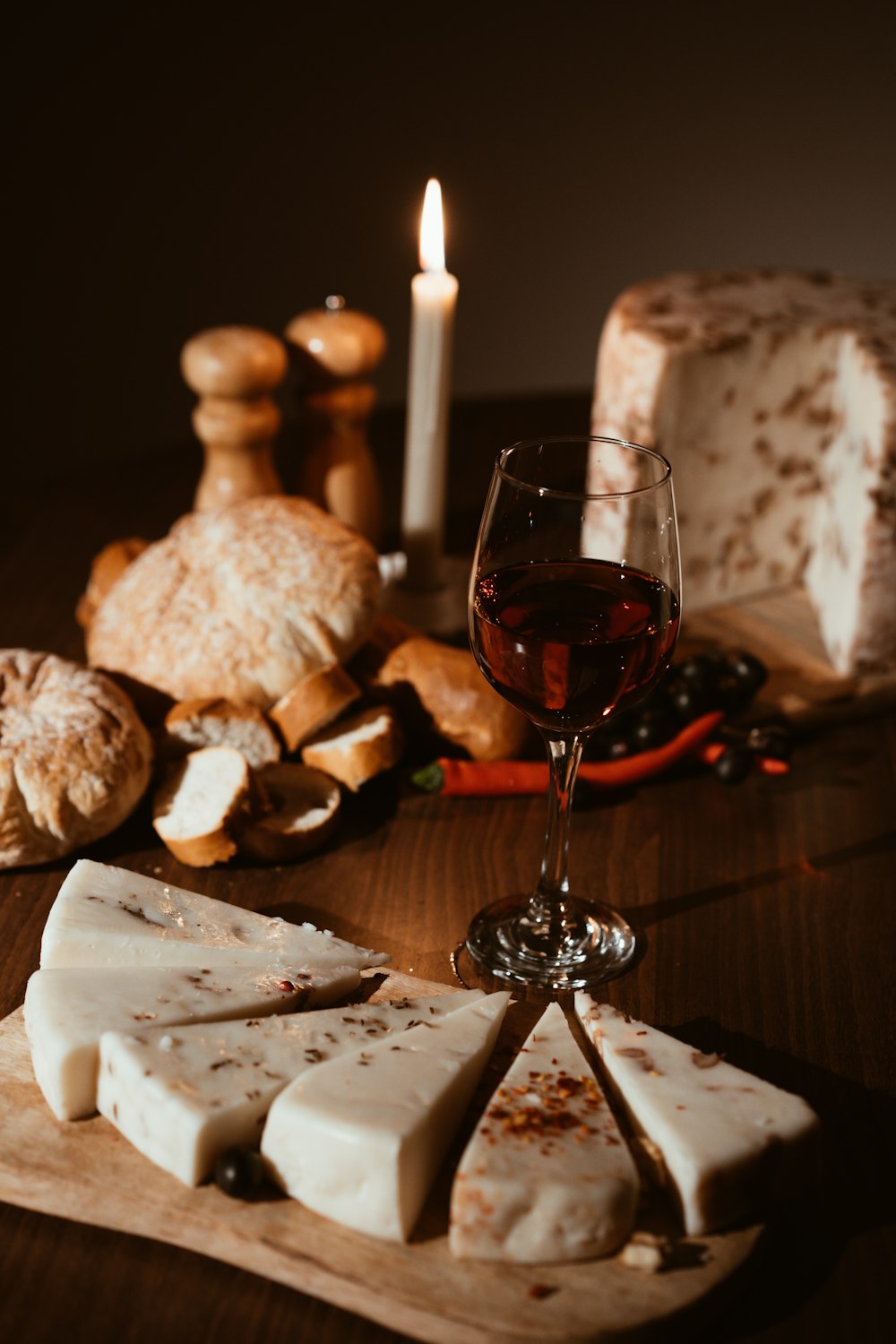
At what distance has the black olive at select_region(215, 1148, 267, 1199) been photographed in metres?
1.14

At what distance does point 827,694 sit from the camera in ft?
7.18

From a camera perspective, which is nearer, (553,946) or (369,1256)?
(369,1256)

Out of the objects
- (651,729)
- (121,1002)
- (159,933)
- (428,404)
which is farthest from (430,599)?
(121,1002)

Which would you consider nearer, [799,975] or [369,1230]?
[369,1230]

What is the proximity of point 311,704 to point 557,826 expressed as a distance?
0.49 meters

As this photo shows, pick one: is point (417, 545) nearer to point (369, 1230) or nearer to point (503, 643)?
point (503, 643)

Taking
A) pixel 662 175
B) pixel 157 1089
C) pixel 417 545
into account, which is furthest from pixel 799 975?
pixel 662 175

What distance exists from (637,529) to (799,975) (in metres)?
0.58

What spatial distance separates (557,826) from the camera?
5.10ft

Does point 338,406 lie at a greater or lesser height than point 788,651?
greater

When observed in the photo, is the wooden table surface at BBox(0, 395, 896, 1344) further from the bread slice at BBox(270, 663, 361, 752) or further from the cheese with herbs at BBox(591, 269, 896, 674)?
the cheese with herbs at BBox(591, 269, 896, 674)

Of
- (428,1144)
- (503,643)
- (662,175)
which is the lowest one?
(428,1144)

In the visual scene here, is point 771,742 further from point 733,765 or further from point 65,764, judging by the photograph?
point 65,764

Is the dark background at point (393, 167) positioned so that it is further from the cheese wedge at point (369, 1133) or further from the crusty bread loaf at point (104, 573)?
the cheese wedge at point (369, 1133)
